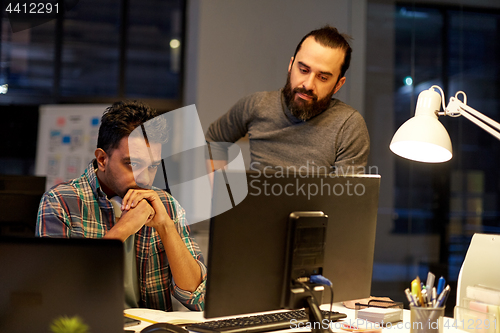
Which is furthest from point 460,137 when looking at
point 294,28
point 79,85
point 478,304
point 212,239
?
point 79,85

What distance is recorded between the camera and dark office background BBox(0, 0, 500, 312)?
10.9 ft

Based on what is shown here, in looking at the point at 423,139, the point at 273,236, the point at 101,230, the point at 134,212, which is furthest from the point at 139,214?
the point at 423,139

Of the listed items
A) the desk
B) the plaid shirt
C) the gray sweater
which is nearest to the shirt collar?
the plaid shirt

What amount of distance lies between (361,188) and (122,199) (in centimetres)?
89

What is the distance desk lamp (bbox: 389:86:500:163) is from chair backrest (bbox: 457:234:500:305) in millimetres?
269

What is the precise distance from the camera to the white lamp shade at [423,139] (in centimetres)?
112

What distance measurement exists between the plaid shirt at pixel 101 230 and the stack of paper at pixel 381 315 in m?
0.51

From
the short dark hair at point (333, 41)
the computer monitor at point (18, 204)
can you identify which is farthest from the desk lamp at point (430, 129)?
the computer monitor at point (18, 204)

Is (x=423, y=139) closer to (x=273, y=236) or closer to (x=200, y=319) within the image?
(x=273, y=236)

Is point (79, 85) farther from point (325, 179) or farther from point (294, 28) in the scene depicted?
point (325, 179)

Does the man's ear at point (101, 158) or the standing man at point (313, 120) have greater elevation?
the standing man at point (313, 120)

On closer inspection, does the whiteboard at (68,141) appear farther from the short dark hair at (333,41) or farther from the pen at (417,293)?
the pen at (417,293)

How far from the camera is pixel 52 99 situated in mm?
4395

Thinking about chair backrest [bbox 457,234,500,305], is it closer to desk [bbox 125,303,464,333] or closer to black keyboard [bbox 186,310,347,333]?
desk [bbox 125,303,464,333]
